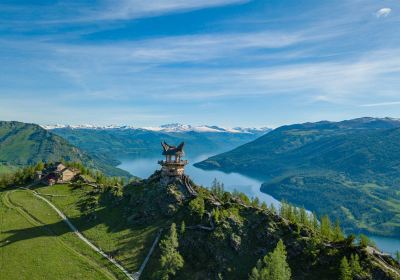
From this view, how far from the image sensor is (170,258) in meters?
76.8

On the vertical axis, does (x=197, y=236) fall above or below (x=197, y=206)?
below

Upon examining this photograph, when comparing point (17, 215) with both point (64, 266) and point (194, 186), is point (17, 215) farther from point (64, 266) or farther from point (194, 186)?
point (194, 186)

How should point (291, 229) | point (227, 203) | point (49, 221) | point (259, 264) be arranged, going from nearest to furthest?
point (259, 264)
point (291, 229)
point (227, 203)
point (49, 221)

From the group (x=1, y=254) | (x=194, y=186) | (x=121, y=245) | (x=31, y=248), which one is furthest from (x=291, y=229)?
(x=1, y=254)

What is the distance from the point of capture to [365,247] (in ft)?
242

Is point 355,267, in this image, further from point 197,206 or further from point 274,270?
point 197,206

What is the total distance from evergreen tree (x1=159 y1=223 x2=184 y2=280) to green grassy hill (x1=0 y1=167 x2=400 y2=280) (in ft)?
5.97

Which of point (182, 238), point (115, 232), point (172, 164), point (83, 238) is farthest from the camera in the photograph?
point (172, 164)

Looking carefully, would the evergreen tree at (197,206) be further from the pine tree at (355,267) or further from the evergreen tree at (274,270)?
the pine tree at (355,267)

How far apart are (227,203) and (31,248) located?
50.8 meters

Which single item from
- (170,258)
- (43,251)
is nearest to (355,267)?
(170,258)

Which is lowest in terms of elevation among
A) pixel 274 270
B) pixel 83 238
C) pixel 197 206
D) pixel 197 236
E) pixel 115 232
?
→ pixel 83 238

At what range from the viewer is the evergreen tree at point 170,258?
75.2 meters

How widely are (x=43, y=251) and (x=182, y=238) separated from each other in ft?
113
